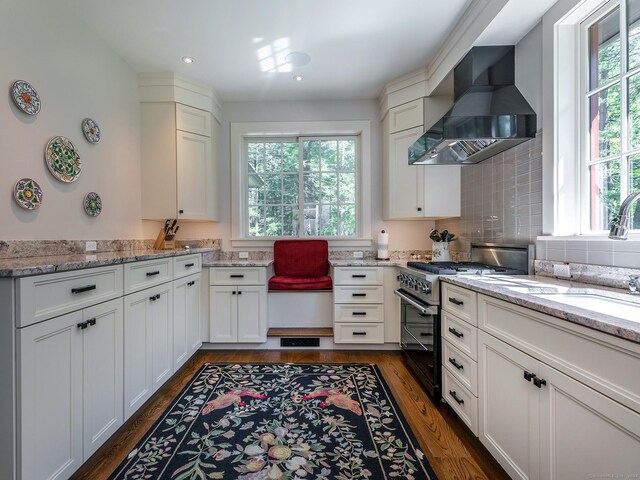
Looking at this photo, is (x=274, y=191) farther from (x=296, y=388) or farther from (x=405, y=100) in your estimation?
(x=296, y=388)

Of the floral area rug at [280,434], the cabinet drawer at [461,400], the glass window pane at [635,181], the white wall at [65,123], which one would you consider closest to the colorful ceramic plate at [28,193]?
the white wall at [65,123]

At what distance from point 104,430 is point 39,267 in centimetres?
94

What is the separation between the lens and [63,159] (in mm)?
1875

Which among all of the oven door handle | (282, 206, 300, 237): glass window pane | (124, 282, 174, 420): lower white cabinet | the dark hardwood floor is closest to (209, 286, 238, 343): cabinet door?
the dark hardwood floor

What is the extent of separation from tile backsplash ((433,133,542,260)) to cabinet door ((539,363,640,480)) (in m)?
1.19

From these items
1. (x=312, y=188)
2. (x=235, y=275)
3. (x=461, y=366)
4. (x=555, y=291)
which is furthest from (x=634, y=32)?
(x=235, y=275)

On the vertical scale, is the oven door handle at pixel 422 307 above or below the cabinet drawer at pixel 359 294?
above

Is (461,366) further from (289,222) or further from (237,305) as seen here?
(289,222)

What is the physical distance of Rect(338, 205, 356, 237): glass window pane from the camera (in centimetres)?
334

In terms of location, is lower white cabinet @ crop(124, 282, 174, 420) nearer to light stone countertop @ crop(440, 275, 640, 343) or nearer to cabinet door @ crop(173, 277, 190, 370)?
cabinet door @ crop(173, 277, 190, 370)

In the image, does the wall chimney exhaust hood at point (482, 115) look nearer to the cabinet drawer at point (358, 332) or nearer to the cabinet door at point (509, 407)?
the cabinet door at point (509, 407)

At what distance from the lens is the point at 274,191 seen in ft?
11.1

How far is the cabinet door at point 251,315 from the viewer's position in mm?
2746

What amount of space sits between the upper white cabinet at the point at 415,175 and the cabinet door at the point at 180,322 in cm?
212
